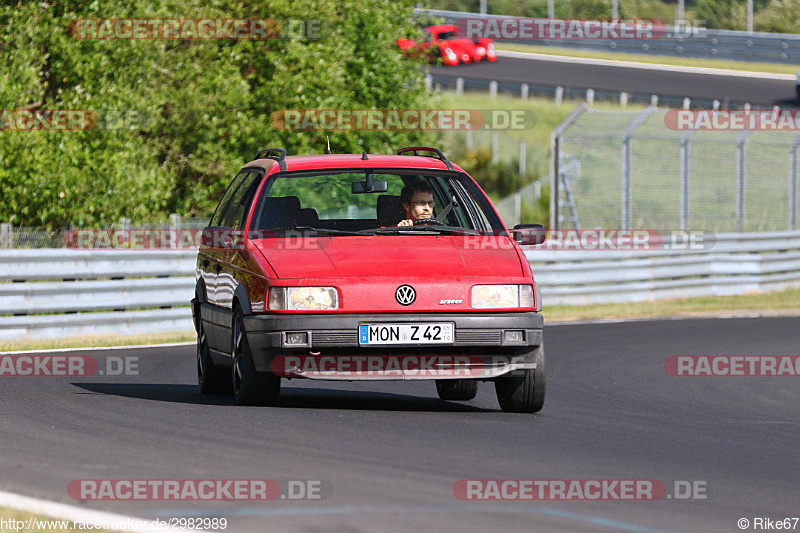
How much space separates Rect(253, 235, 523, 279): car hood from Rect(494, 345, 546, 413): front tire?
0.63 meters

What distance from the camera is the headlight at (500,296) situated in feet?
29.6

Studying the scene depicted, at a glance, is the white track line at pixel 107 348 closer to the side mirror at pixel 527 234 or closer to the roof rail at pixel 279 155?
the roof rail at pixel 279 155

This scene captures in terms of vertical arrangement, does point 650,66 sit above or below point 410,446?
below

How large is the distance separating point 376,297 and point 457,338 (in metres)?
0.55

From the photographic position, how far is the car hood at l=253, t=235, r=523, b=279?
9047 mm

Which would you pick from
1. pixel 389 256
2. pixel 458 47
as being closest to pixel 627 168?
pixel 389 256

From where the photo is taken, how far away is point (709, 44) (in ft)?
197

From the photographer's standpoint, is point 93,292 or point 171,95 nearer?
point 93,292

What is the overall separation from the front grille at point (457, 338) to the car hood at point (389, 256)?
365 mm

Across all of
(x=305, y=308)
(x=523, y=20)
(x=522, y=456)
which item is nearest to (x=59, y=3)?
(x=305, y=308)

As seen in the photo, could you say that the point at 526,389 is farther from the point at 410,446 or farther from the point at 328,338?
the point at 410,446

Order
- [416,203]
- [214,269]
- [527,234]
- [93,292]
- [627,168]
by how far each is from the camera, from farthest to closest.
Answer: [627,168] → [93,292] → [214,269] → [416,203] → [527,234]

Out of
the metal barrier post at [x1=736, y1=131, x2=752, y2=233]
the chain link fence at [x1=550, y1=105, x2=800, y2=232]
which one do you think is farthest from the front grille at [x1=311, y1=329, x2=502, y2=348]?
the metal barrier post at [x1=736, y1=131, x2=752, y2=233]

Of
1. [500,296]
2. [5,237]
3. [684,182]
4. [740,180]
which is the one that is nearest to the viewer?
[500,296]
